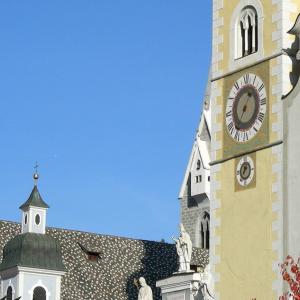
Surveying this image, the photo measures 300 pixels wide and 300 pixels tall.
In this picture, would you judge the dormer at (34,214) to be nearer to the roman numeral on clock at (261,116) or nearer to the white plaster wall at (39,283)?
the white plaster wall at (39,283)

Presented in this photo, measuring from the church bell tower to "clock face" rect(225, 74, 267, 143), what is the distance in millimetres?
25

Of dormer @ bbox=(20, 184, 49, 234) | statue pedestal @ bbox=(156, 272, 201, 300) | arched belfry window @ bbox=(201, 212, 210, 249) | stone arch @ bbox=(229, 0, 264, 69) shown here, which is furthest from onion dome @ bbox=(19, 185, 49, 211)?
arched belfry window @ bbox=(201, 212, 210, 249)

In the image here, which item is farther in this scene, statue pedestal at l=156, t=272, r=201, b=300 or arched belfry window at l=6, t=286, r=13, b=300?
arched belfry window at l=6, t=286, r=13, b=300

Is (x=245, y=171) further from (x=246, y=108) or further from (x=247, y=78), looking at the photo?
(x=247, y=78)

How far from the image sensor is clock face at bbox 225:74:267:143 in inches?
1277

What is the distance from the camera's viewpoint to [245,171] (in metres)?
32.6

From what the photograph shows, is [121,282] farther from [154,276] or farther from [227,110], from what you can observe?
[227,110]

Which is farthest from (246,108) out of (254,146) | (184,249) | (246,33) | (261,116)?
(184,249)

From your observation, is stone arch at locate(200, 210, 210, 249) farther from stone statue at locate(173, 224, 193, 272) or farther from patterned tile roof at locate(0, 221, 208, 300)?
stone statue at locate(173, 224, 193, 272)

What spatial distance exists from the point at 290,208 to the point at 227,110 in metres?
3.78

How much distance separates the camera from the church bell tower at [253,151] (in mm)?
31317

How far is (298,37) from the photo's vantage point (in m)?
31.9

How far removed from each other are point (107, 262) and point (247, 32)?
13.2 meters

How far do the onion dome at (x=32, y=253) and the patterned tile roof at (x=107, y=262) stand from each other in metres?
0.74
